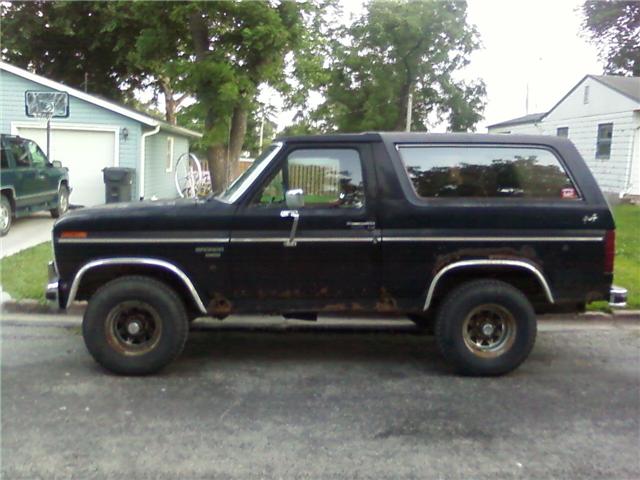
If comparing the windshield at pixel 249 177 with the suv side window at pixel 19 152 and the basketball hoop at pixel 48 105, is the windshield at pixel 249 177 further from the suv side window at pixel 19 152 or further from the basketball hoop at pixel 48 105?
the suv side window at pixel 19 152

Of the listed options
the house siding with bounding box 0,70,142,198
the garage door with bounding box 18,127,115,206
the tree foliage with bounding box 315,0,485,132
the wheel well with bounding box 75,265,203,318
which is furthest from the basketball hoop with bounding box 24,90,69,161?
the tree foliage with bounding box 315,0,485,132

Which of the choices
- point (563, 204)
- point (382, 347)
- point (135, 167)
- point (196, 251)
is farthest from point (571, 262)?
point (135, 167)

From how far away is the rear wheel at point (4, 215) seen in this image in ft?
39.5

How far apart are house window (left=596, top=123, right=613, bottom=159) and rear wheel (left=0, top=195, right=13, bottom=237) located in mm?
18727

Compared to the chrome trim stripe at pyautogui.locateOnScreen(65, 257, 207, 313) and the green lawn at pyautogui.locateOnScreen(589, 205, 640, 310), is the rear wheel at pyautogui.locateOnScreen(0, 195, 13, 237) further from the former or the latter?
the green lawn at pyautogui.locateOnScreen(589, 205, 640, 310)

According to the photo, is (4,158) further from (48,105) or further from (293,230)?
(293,230)

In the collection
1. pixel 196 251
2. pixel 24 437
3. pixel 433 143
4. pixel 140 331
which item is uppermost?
pixel 433 143

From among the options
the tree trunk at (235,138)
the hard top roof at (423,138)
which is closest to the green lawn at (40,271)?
the hard top roof at (423,138)

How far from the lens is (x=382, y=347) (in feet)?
21.8

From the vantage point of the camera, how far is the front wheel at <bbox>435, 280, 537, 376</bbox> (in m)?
5.62

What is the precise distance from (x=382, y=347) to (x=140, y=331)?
2.28m

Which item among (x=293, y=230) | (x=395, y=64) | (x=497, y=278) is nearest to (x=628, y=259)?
(x=497, y=278)

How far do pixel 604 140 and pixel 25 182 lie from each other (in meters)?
18.6

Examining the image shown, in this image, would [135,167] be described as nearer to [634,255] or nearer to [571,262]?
[634,255]
